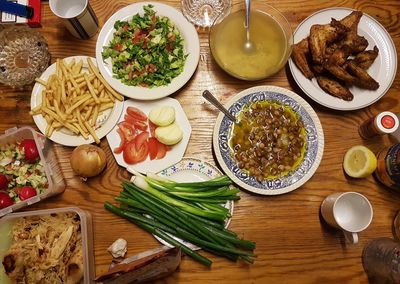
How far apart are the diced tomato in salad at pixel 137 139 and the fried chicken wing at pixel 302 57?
68 cm

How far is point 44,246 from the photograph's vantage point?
5.78ft

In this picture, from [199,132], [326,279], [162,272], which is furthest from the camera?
[199,132]

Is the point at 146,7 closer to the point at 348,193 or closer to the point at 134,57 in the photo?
the point at 134,57

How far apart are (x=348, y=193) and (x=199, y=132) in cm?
68

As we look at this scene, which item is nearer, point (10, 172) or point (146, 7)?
point (10, 172)

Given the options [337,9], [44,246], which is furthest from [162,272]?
[337,9]

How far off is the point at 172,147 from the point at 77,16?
0.70m

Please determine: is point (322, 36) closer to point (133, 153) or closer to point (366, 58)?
point (366, 58)

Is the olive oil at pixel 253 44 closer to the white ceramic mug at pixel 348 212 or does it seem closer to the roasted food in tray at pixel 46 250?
the white ceramic mug at pixel 348 212

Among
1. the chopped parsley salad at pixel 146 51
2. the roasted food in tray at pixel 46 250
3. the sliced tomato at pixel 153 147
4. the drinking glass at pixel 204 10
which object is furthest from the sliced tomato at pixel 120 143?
the drinking glass at pixel 204 10

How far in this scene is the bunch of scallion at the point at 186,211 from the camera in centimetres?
181

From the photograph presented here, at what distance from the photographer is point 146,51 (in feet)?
6.60

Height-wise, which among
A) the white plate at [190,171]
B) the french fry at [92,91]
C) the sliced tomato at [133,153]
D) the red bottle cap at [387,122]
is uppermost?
the red bottle cap at [387,122]

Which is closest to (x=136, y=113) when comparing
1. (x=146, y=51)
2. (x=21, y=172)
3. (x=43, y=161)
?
(x=146, y=51)
